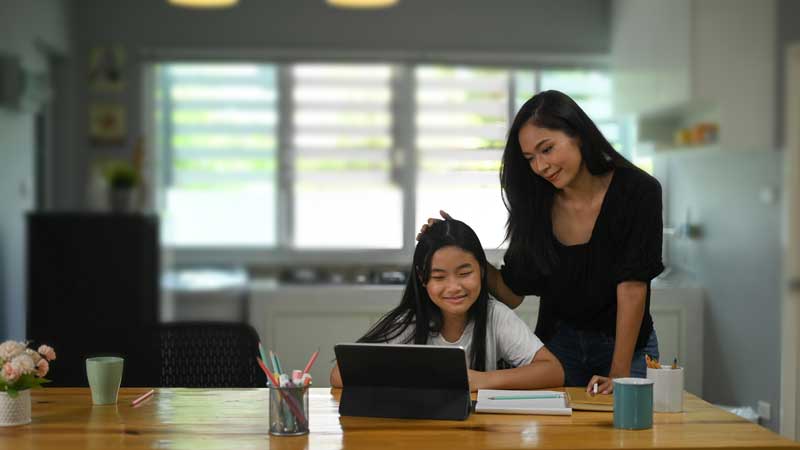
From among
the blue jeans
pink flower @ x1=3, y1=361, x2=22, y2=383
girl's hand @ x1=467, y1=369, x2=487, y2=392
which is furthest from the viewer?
the blue jeans

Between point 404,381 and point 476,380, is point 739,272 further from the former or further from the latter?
point 404,381

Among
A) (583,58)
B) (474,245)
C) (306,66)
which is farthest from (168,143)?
(474,245)

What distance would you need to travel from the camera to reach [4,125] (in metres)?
4.74

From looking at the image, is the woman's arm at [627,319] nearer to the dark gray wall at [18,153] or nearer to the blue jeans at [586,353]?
the blue jeans at [586,353]

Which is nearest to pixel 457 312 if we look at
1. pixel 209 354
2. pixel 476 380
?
pixel 476 380

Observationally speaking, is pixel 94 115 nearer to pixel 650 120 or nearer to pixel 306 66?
pixel 306 66

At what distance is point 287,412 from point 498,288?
841 millimetres

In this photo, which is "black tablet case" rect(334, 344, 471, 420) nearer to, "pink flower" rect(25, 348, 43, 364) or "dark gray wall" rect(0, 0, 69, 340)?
"pink flower" rect(25, 348, 43, 364)

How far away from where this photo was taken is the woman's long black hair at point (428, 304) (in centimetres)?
217

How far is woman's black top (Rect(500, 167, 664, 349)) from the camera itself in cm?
217

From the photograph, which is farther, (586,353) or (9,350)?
(586,353)

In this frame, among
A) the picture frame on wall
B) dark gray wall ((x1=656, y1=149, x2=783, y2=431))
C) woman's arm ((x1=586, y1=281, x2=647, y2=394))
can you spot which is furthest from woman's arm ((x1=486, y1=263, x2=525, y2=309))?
the picture frame on wall

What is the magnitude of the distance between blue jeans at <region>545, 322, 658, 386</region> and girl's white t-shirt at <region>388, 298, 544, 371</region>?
175 millimetres

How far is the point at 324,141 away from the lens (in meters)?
5.99
